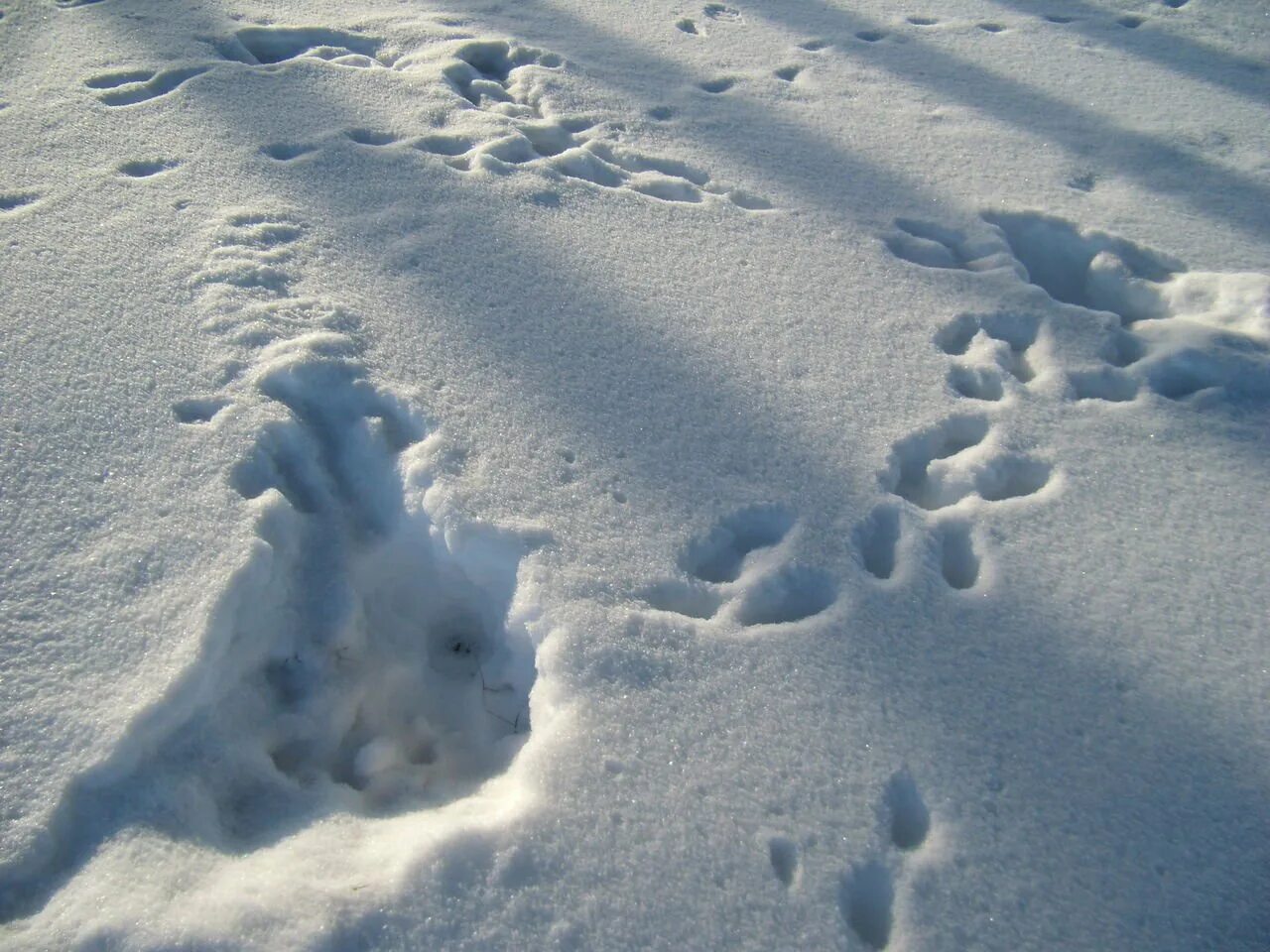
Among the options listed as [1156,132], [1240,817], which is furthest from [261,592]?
[1156,132]

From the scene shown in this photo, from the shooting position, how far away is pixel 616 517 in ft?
5.27

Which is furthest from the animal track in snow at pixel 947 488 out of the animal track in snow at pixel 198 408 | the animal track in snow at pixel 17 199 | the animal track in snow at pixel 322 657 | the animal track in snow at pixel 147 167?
the animal track in snow at pixel 17 199

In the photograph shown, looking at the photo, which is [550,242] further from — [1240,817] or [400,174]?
[1240,817]

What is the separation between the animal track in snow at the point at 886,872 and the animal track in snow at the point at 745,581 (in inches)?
13.2

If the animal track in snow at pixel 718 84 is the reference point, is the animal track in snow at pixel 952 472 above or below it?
below

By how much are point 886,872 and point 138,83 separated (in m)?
2.74

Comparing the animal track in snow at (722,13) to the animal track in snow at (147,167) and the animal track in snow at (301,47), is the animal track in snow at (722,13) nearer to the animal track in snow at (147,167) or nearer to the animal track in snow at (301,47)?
the animal track in snow at (301,47)

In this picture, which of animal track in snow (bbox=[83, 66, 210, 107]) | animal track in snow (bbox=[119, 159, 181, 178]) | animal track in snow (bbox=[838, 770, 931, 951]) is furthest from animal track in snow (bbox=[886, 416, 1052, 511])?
animal track in snow (bbox=[83, 66, 210, 107])

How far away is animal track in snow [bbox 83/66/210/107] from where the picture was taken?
2553 mm

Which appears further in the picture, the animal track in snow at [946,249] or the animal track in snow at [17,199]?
the animal track in snow at [946,249]

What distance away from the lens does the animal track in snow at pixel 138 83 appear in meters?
2.55

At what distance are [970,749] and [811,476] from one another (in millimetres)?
572

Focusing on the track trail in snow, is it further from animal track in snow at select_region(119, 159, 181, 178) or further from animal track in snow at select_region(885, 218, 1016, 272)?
animal track in snow at select_region(119, 159, 181, 178)

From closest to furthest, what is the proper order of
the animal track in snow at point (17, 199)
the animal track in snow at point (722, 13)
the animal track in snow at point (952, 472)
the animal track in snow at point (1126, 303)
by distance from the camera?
1. the animal track in snow at point (952, 472)
2. the animal track in snow at point (1126, 303)
3. the animal track in snow at point (17, 199)
4. the animal track in snow at point (722, 13)
